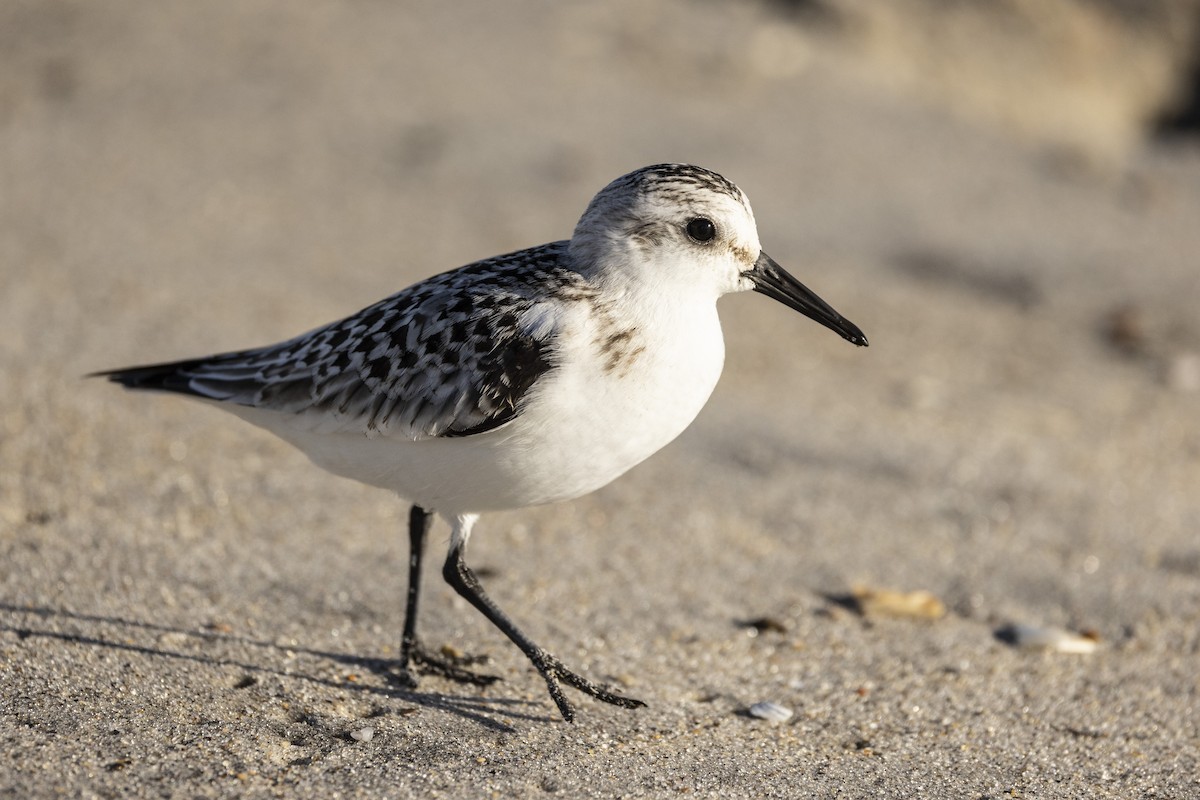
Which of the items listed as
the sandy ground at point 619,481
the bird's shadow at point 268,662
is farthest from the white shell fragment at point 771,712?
the bird's shadow at point 268,662

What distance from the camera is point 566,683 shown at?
163 inches

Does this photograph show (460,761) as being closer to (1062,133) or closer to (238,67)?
(238,67)

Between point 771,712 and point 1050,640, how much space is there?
1.29 m

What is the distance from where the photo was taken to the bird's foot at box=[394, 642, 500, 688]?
4.28 m

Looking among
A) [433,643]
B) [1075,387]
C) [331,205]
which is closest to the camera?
[433,643]

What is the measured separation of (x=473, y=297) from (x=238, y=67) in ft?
20.5

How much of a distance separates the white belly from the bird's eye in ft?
0.72

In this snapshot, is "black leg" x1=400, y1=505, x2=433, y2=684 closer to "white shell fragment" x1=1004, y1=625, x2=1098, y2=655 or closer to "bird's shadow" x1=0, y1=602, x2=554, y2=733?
"bird's shadow" x1=0, y1=602, x2=554, y2=733

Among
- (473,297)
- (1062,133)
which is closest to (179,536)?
(473,297)

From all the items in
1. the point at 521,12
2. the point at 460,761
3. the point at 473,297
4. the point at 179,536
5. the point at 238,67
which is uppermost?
the point at 521,12

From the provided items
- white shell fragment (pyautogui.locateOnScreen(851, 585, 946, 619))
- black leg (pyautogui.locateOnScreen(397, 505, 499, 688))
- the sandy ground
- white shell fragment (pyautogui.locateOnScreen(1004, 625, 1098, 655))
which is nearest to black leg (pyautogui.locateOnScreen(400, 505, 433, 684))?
black leg (pyautogui.locateOnScreen(397, 505, 499, 688))

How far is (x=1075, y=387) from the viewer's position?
286 inches

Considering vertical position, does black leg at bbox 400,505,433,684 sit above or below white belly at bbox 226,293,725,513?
below

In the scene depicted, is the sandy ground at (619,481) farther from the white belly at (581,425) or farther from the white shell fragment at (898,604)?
the white belly at (581,425)
